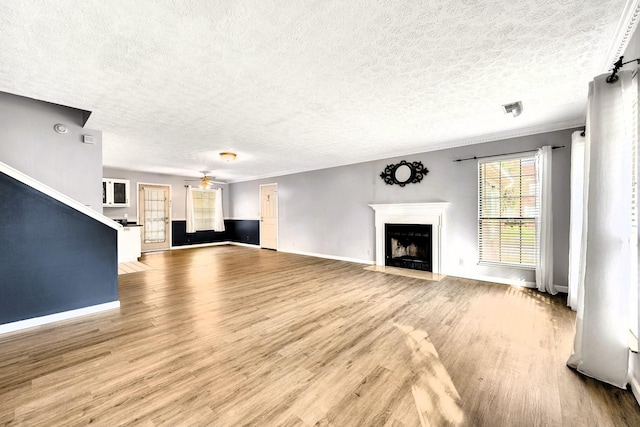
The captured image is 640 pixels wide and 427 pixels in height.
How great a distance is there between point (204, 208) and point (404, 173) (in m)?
7.15

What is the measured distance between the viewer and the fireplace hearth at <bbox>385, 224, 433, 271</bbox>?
5.03m

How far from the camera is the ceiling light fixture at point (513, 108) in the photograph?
2986 mm

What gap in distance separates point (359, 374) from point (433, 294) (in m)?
2.27

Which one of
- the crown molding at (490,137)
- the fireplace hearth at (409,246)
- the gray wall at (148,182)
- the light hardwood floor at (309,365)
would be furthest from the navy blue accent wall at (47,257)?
the gray wall at (148,182)

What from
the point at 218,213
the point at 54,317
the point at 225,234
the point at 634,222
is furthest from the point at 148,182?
the point at 634,222

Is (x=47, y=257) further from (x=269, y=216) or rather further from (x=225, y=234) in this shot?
(x=225, y=234)

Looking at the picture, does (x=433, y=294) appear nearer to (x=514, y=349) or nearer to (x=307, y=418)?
(x=514, y=349)

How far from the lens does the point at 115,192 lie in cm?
725

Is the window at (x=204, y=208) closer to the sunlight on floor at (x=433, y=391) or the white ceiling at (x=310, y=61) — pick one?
the white ceiling at (x=310, y=61)

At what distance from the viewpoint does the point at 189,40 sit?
5.98 ft

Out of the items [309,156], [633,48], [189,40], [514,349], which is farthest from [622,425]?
[309,156]

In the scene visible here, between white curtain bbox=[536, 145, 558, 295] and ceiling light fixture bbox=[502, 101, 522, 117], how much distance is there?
101 cm

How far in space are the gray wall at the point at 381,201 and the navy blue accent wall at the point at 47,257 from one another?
4517 mm

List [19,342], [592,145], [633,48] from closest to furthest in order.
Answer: [633,48] → [592,145] → [19,342]
